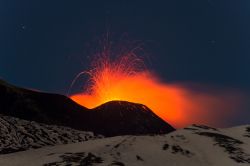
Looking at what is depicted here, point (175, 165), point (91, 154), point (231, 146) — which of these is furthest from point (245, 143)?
point (91, 154)

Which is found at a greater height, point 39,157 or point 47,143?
point 47,143

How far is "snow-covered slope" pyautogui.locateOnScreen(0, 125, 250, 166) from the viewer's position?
3703 inches

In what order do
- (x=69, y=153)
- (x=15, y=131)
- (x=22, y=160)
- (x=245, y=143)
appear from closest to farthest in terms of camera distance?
(x=22, y=160) < (x=69, y=153) < (x=245, y=143) < (x=15, y=131)

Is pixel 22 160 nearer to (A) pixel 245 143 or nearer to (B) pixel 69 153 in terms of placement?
(B) pixel 69 153

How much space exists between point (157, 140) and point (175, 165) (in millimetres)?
24197

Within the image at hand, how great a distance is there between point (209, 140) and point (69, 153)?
1729 inches

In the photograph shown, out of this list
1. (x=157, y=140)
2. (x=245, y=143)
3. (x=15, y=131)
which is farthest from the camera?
(x=15, y=131)

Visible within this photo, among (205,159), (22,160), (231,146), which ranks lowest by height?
(22,160)

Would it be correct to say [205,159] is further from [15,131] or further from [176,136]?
[15,131]

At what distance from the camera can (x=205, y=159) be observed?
10206 cm

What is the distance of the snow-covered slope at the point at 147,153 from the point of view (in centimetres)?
9406

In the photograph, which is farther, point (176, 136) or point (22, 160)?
point (176, 136)

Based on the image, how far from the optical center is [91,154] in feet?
324

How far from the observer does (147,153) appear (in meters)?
102
